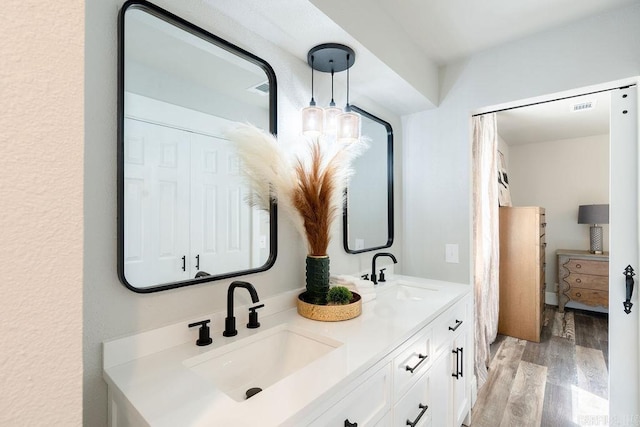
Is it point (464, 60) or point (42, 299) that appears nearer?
point (42, 299)

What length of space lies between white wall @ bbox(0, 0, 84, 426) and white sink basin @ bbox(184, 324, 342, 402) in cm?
55

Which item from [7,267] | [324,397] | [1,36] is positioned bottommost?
[324,397]

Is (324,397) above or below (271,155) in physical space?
below

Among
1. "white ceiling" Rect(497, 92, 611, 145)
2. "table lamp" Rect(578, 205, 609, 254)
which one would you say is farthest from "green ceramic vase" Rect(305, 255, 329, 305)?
"table lamp" Rect(578, 205, 609, 254)

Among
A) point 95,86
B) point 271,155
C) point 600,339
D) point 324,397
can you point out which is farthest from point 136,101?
point 600,339

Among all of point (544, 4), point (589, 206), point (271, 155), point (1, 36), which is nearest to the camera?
point (1, 36)

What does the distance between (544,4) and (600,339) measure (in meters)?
3.18

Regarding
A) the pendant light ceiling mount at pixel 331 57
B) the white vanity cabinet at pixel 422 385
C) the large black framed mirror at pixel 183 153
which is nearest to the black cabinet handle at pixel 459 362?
the white vanity cabinet at pixel 422 385

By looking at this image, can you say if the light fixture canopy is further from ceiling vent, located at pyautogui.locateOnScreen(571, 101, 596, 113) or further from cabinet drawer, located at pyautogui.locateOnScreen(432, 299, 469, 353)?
ceiling vent, located at pyautogui.locateOnScreen(571, 101, 596, 113)

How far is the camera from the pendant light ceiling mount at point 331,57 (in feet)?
4.41

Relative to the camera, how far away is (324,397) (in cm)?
73

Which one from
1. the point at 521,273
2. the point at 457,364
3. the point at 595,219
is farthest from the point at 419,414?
the point at 595,219

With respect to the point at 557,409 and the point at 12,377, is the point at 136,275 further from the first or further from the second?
the point at 557,409

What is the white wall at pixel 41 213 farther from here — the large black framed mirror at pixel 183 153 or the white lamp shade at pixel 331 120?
the white lamp shade at pixel 331 120
